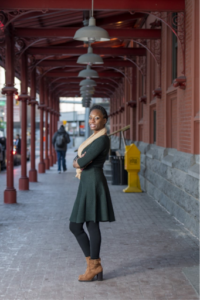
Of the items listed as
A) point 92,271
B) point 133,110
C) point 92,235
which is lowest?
point 92,271

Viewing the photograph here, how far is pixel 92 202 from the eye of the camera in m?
5.05

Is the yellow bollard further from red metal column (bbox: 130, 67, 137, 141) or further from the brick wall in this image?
red metal column (bbox: 130, 67, 137, 141)

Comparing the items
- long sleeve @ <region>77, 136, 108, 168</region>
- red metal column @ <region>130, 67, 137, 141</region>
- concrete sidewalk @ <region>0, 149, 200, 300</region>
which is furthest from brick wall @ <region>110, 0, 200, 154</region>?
long sleeve @ <region>77, 136, 108, 168</region>

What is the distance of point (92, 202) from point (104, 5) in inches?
206

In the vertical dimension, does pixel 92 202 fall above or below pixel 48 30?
below

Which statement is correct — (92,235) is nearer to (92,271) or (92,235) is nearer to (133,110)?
(92,271)

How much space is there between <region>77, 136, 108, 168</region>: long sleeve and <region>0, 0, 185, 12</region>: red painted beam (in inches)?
183

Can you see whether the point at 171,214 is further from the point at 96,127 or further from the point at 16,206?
the point at 96,127

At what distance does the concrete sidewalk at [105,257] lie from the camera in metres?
Answer: 4.78

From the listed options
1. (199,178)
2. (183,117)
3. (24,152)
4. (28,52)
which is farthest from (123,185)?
(199,178)

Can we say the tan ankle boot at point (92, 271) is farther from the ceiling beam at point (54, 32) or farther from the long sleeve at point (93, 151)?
the ceiling beam at point (54, 32)

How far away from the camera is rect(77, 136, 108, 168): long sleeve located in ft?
16.6

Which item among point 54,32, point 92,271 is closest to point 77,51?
point 54,32

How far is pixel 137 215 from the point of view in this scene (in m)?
9.33
